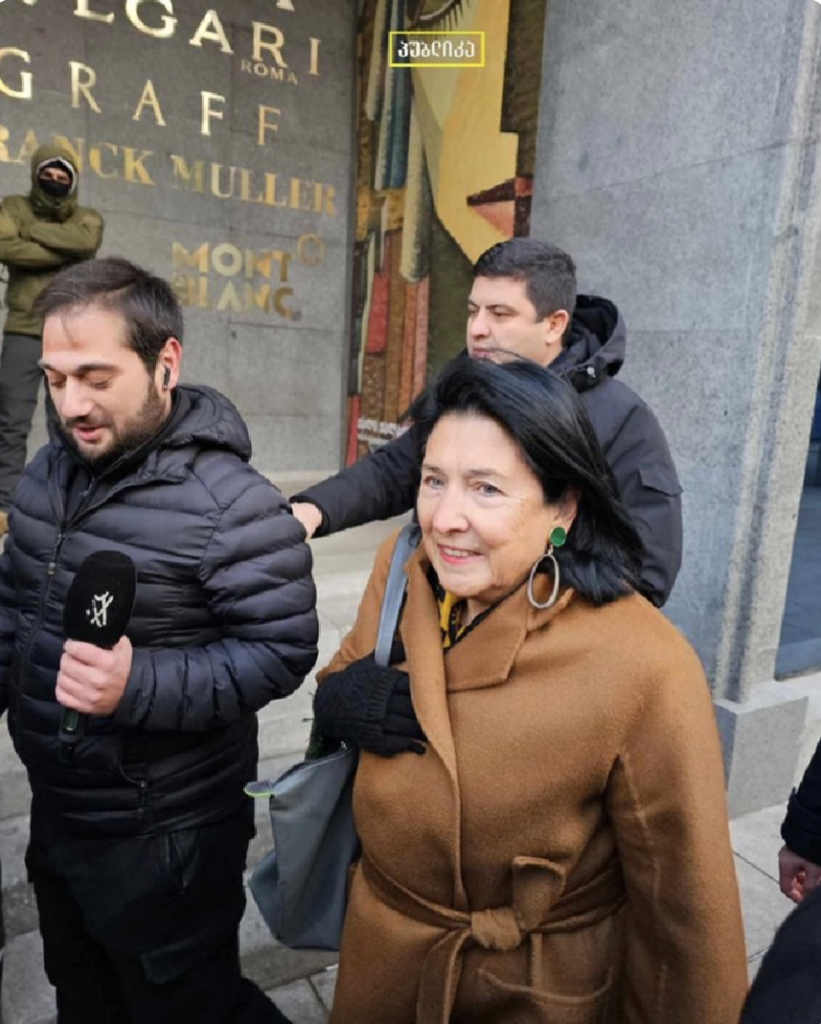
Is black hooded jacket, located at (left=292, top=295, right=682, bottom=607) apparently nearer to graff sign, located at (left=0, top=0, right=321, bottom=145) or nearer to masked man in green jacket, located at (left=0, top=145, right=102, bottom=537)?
masked man in green jacket, located at (left=0, top=145, right=102, bottom=537)

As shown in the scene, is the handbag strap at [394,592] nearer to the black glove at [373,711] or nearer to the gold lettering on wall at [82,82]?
the black glove at [373,711]

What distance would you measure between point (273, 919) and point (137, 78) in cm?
676

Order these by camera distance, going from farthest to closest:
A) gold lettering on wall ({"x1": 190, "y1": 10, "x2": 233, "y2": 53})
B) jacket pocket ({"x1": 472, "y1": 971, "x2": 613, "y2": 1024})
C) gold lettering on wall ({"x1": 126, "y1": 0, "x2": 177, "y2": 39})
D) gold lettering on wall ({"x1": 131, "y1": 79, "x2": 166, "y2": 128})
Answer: gold lettering on wall ({"x1": 190, "y1": 10, "x2": 233, "y2": 53}), gold lettering on wall ({"x1": 131, "y1": 79, "x2": 166, "y2": 128}), gold lettering on wall ({"x1": 126, "y1": 0, "x2": 177, "y2": 39}), jacket pocket ({"x1": 472, "y1": 971, "x2": 613, "y2": 1024})

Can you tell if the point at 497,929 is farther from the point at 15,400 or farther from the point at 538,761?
the point at 15,400

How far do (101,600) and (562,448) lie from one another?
36.7 inches

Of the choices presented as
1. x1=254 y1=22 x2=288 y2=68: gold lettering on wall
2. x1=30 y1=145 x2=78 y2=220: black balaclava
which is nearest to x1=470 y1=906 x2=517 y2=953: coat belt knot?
x1=30 y1=145 x2=78 y2=220: black balaclava

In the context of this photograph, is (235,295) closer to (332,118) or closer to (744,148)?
(332,118)

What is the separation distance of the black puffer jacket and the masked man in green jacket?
392 cm

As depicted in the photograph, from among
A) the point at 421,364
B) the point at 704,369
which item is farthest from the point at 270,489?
the point at 421,364

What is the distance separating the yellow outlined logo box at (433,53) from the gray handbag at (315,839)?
195 inches

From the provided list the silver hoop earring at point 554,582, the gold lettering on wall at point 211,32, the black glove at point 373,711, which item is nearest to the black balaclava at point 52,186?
the gold lettering on wall at point 211,32

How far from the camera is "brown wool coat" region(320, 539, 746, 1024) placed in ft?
4.65

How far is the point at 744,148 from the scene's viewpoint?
357 centimetres

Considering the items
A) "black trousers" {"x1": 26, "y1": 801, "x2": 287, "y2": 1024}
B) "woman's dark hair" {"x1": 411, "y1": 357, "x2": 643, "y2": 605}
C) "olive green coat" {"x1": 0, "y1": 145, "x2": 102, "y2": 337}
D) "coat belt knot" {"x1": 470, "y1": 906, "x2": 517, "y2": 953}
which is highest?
"olive green coat" {"x1": 0, "y1": 145, "x2": 102, "y2": 337}
